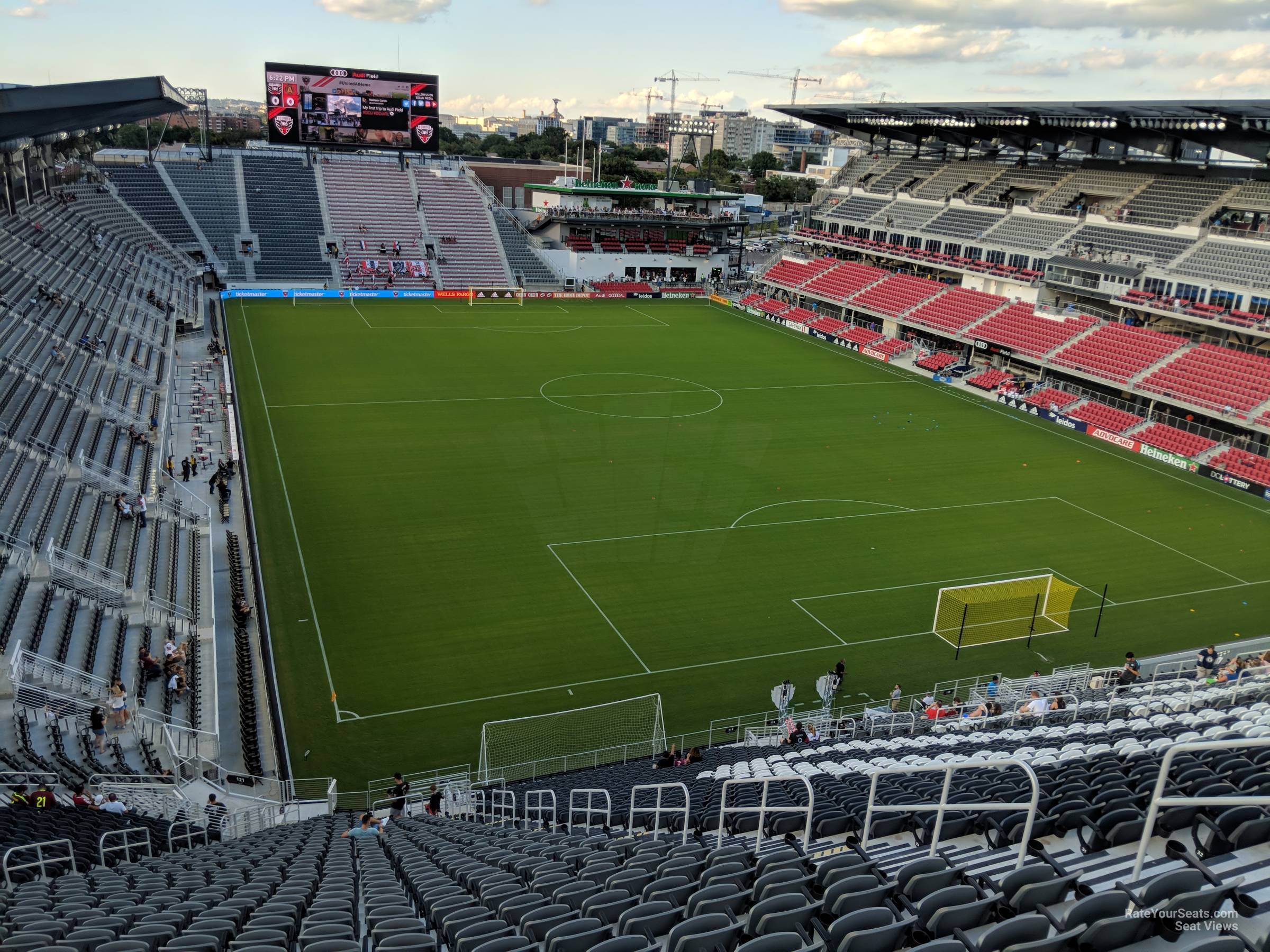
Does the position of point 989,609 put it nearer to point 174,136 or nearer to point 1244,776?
point 1244,776

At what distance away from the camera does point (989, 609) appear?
25.6m

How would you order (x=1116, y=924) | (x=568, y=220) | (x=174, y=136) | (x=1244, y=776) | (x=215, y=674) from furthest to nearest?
(x=174, y=136), (x=568, y=220), (x=215, y=674), (x=1244, y=776), (x=1116, y=924)

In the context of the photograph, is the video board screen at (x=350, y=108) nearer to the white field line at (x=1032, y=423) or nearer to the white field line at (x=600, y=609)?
the white field line at (x=1032, y=423)

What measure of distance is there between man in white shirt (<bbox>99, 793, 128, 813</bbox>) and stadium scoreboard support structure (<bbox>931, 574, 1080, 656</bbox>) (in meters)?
18.9

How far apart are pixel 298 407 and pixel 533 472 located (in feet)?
44.8

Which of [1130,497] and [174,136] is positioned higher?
[174,136]

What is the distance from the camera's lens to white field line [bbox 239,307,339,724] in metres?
22.1

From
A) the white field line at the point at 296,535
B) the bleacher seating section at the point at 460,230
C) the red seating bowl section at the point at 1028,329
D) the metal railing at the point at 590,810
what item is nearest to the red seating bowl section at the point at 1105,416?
the red seating bowl section at the point at 1028,329

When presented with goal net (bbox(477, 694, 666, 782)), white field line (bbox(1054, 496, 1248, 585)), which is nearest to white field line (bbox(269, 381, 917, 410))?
white field line (bbox(1054, 496, 1248, 585))

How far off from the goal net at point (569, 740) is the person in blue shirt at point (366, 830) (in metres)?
3.56

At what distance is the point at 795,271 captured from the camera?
75.5 metres

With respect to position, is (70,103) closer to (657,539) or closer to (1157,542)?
(657,539)

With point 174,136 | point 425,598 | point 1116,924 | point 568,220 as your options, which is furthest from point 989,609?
point 174,136

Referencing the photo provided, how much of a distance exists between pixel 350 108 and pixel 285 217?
10.5 metres
